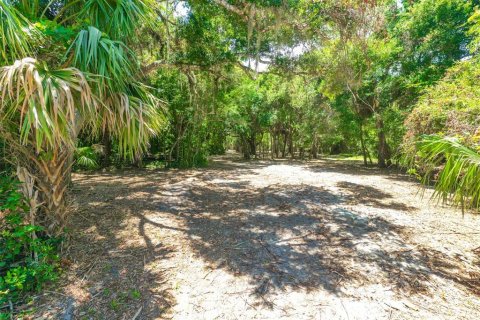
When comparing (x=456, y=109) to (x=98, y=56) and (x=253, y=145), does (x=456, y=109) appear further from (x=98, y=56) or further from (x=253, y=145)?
(x=253, y=145)

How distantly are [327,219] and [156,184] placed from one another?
4544mm

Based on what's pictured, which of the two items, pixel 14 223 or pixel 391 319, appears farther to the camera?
pixel 14 223

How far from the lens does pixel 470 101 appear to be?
3.66 metres

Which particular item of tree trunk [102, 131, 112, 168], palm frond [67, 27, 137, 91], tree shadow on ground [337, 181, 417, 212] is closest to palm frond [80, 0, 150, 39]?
palm frond [67, 27, 137, 91]

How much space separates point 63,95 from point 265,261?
2.70 meters

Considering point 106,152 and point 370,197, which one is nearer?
point 370,197

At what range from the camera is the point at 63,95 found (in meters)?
2.03

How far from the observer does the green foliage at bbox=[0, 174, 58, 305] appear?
2.36 m

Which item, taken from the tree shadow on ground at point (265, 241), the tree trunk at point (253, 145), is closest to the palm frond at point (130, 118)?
the tree shadow on ground at point (265, 241)

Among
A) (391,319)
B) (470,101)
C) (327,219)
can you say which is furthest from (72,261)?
(470,101)

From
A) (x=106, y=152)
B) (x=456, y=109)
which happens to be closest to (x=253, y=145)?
(x=106, y=152)

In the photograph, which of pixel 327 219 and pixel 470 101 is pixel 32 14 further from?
pixel 470 101

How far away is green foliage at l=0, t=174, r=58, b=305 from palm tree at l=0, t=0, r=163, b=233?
238 millimetres

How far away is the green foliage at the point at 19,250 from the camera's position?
7.75 feet
